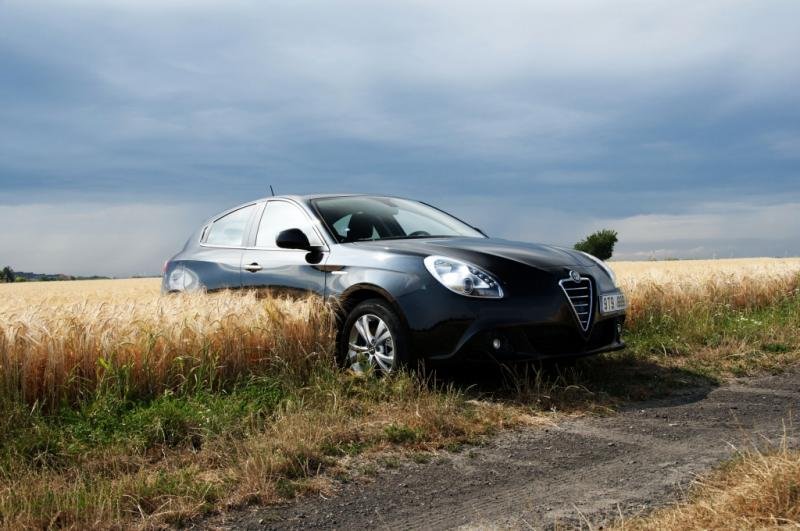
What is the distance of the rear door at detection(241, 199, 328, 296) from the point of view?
26.2 feet

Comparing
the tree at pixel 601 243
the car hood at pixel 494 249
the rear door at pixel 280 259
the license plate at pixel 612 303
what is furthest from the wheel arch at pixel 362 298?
the tree at pixel 601 243

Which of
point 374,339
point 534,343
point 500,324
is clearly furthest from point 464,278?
point 374,339

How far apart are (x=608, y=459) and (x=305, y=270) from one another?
3.74 meters

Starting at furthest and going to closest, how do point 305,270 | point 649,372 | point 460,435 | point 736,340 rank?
point 736,340, point 649,372, point 305,270, point 460,435

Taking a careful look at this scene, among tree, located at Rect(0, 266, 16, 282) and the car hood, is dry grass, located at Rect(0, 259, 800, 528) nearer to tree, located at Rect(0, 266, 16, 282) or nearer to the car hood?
the car hood

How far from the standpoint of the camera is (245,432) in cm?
582

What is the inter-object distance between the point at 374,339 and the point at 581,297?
1996mm

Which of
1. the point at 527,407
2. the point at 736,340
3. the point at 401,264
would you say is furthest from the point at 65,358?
the point at 736,340

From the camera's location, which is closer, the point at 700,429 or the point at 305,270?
the point at 700,429

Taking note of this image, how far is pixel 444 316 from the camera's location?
6828 mm

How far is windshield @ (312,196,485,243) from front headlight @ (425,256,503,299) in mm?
1230

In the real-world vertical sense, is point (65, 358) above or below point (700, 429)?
above

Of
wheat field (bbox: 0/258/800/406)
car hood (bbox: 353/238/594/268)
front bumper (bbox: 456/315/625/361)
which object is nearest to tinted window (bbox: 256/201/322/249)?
wheat field (bbox: 0/258/800/406)

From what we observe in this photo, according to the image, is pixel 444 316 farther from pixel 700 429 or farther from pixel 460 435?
pixel 700 429
